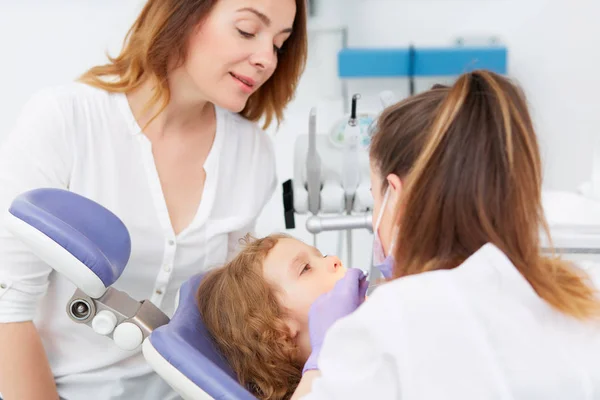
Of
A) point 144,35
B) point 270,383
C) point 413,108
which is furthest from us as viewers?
point 144,35

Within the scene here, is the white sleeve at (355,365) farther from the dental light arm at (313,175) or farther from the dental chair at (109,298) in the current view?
the dental light arm at (313,175)

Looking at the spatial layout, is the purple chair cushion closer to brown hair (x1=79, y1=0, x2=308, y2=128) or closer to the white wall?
brown hair (x1=79, y1=0, x2=308, y2=128)

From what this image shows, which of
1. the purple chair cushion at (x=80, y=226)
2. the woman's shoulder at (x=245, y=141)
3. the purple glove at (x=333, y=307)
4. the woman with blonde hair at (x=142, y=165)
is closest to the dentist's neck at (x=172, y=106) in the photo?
the woman with blonde hair at (x=142, y=165)

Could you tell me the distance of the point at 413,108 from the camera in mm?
1074

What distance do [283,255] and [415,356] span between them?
2.05ft

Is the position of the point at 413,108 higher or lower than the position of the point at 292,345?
higher

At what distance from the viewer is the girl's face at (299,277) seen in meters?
1.38

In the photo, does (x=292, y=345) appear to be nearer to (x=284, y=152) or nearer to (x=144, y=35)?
(x=144, y=35)

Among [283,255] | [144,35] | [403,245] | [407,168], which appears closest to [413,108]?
[407,168]

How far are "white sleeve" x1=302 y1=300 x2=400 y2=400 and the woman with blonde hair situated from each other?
77 cm

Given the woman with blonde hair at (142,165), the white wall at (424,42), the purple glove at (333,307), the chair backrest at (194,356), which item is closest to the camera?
the chair backrest at (194,356)

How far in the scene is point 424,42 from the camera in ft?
9.00

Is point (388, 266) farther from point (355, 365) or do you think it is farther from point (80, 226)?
point (80, 226)

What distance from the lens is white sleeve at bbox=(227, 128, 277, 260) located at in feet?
5.81
